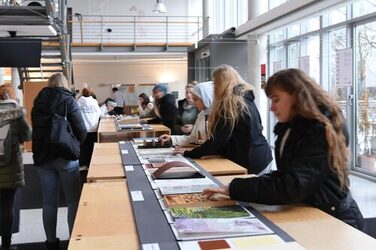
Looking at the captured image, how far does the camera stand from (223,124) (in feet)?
9.32

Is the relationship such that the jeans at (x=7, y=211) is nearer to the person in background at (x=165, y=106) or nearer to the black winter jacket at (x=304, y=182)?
the black winter jacket at (x=304, y=182)

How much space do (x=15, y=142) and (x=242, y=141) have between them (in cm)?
178

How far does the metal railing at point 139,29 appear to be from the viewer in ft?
48.7

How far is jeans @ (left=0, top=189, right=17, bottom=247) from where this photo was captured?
360 centimetres

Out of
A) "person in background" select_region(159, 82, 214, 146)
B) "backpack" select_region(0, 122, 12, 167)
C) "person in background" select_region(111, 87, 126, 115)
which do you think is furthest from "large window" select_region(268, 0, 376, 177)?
"person in background" select_region(111, 87, 126, 115)

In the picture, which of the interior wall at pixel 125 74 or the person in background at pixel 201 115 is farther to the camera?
the interior wall at pixel 125 74

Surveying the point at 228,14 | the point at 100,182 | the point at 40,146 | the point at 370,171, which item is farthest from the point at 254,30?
the point at 100,182

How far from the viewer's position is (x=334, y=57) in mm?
7121

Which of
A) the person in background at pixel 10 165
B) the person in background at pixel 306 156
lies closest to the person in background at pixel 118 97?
the person in background at pixel 10 165

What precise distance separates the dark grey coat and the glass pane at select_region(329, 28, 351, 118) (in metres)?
4.89

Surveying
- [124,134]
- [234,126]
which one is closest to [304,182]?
[234,126]

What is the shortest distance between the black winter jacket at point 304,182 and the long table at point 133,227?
0.06m

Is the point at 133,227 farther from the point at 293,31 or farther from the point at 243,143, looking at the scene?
the point at 293,31

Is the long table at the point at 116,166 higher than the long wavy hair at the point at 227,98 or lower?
lower
